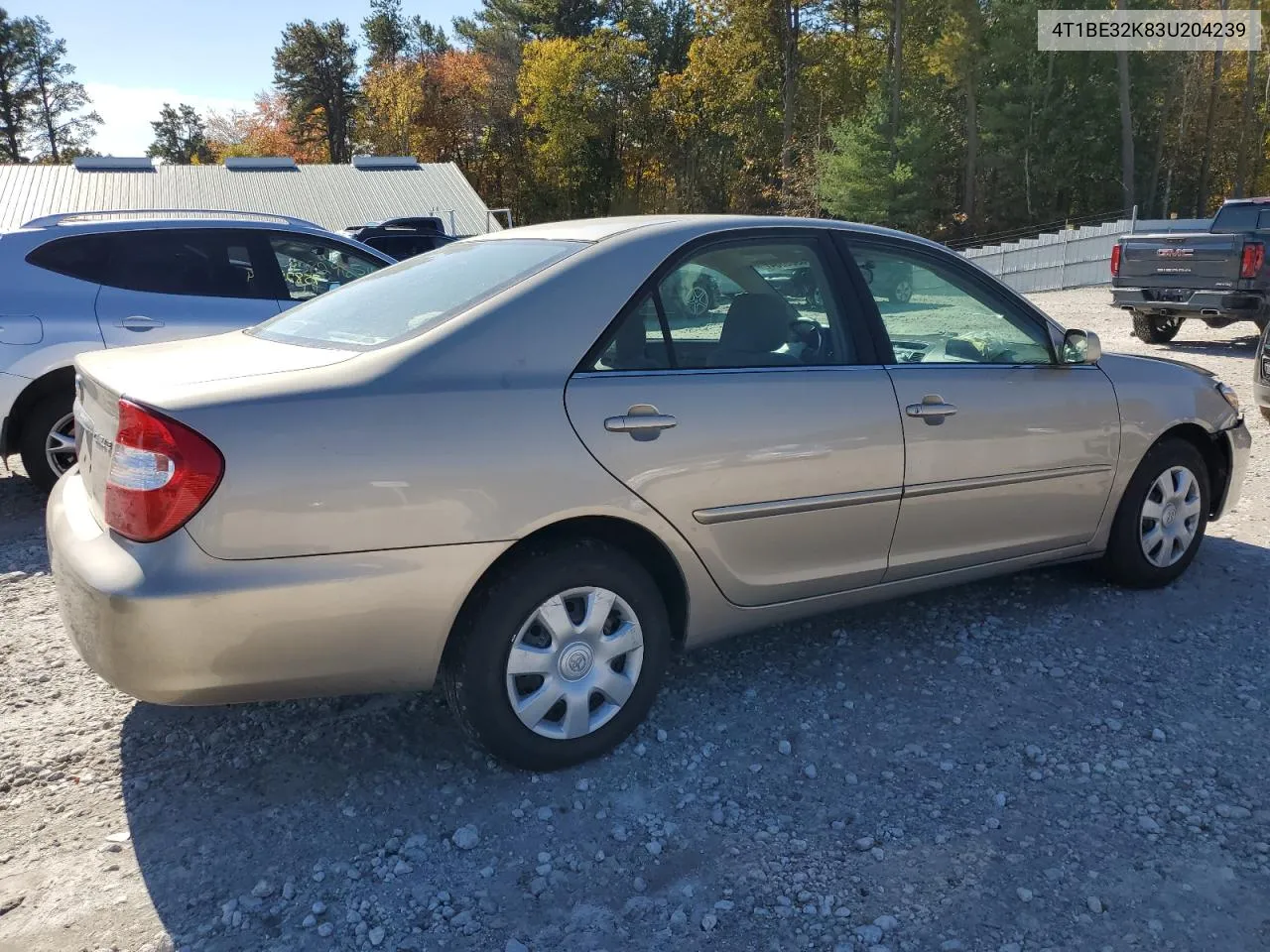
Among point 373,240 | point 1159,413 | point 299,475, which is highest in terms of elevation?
point 373,240

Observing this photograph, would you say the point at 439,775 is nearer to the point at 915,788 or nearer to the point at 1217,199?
the point at 915,788

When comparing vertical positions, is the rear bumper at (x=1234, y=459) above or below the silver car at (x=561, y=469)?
below

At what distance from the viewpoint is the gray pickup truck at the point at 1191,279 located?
37.4 feet

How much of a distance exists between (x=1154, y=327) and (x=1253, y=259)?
6.09ft

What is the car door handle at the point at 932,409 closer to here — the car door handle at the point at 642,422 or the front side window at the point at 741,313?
the front side window at the point at 741,313

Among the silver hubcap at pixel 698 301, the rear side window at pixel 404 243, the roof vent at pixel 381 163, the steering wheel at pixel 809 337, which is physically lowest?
the steering wheel at pixel 809 337

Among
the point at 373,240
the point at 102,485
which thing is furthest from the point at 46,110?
the point at 102,485

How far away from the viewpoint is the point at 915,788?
117 inches

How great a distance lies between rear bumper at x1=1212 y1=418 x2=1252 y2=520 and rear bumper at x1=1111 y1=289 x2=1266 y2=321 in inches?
313

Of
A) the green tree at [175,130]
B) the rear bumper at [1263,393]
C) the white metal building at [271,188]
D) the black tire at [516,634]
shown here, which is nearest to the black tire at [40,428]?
the black tire at [516,634]

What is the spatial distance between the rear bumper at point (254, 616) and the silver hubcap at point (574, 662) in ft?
0.86

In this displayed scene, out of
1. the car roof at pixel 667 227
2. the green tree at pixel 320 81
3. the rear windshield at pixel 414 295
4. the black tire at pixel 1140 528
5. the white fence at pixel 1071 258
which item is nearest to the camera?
the rear windshield at pixel 414 295

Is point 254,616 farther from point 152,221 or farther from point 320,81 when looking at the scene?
point 320,81

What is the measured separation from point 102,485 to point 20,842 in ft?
3.24
